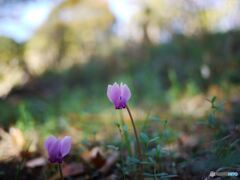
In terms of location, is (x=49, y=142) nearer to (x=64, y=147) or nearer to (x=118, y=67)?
(x=64, y=147)

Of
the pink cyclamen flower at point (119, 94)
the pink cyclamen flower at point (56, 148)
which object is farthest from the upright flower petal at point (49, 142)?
the pink cyclamen flower at point (119, 94)

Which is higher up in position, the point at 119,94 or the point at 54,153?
the point at 119,94

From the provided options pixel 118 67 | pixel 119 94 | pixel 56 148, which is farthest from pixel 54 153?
pixel 118 67

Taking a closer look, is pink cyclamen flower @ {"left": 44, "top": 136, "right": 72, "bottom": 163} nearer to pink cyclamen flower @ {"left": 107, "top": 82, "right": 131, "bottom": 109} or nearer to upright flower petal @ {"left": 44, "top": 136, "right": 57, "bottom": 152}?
upright flower petal @ {"left": 44, "top": 136, "right": 57, "bottom": 152}

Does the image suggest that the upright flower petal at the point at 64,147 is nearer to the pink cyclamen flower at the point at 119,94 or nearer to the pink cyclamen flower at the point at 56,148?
the pink cyclamen flower at the point at 56,148

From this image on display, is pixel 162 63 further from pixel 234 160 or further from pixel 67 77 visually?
pixel 234 160

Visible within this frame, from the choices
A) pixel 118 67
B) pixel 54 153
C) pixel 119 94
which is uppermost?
pixel 118 67
